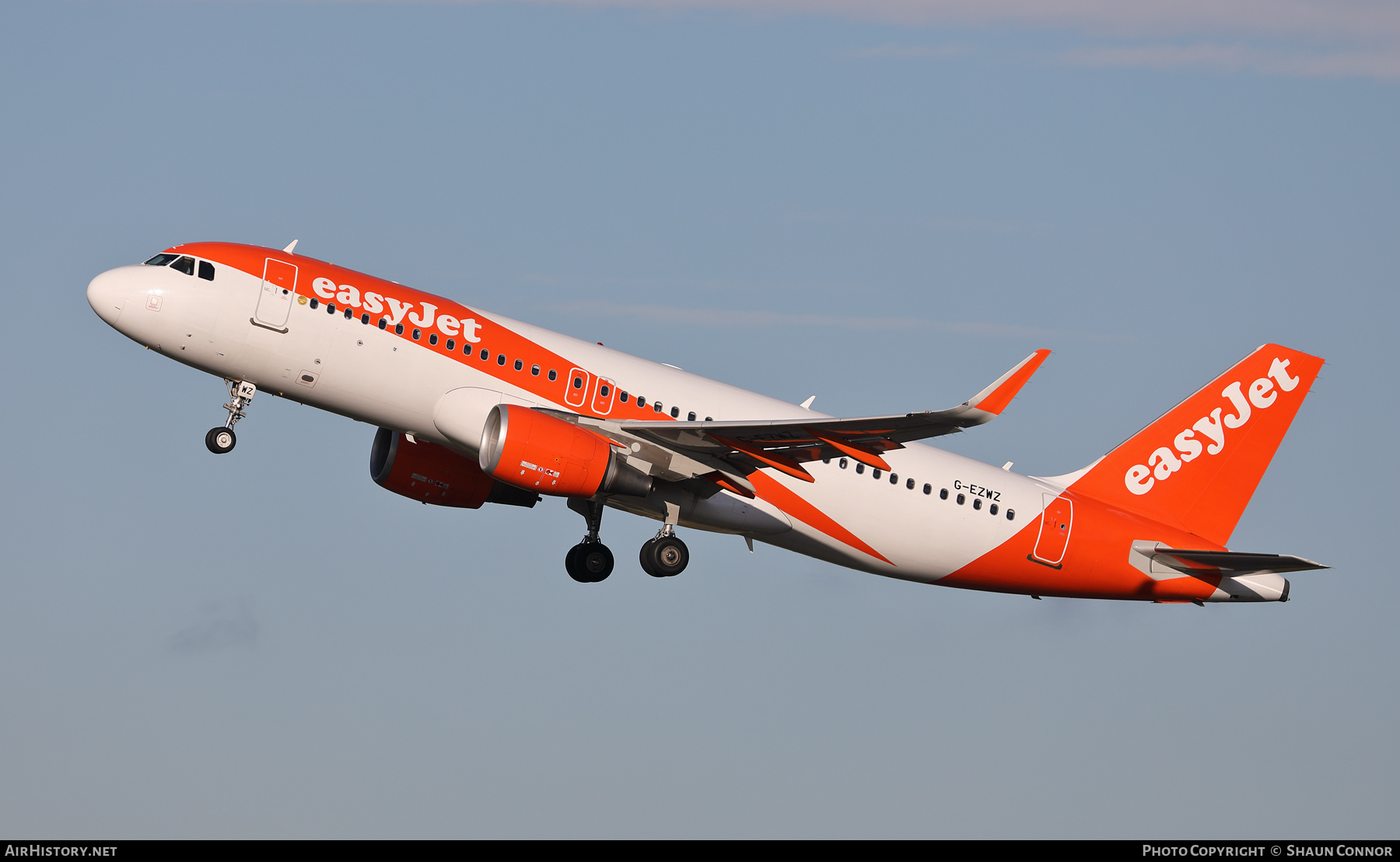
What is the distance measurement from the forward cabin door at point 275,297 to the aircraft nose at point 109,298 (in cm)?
301

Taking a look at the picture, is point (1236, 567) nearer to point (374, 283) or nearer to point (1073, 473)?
point (1073, 473)

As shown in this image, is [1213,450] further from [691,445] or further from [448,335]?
[448,335]

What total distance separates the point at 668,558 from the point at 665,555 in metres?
0.10

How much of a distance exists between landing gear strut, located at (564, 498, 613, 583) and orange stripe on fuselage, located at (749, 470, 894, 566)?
17.2 ft

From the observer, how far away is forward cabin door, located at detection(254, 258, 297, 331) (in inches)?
1407

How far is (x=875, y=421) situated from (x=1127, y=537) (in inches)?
469

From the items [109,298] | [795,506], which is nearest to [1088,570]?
[795,506]

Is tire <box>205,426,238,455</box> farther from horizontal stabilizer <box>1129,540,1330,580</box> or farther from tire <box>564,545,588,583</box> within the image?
horizontal stabilizer <box>1129,540,1330,580</box>

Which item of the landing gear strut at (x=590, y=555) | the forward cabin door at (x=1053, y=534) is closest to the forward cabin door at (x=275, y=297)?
the landing gear strut at (x=590, y=555)

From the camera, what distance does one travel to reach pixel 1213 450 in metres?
43.8

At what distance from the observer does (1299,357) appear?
44344 millimetres

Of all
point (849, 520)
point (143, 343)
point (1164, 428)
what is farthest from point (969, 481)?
point (143, 343)

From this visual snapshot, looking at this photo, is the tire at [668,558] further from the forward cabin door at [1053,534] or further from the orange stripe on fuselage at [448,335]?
the forward cabin door at [1053,534]

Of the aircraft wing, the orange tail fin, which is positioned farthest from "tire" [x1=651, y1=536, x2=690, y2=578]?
the orange tail fin
